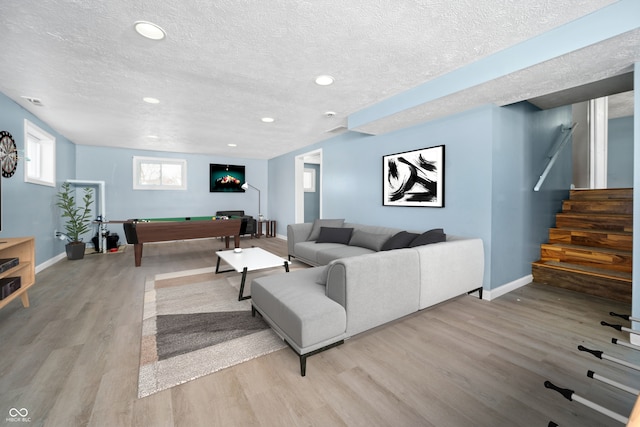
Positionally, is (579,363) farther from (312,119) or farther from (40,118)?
(40,118)

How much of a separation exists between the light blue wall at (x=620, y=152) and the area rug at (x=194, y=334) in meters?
7.79

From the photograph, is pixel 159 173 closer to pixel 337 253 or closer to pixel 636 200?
pixel 337 253

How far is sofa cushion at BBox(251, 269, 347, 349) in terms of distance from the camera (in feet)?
5.64

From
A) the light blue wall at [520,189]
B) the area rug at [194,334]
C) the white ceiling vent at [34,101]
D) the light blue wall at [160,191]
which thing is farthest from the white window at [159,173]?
the light blue wall at [520,189]

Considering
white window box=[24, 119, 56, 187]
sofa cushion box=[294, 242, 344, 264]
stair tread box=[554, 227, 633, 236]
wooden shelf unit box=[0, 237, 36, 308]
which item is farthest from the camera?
white window box=[24, 119, 56, 187]

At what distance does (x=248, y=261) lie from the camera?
10.7ft

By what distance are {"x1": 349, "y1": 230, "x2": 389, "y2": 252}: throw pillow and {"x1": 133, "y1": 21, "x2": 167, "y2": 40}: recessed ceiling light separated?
316 cm

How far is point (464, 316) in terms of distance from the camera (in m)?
2.56

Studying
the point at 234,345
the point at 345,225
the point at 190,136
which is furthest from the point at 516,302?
the point at 190,136

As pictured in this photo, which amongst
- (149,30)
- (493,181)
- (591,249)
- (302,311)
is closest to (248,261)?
(302,311)

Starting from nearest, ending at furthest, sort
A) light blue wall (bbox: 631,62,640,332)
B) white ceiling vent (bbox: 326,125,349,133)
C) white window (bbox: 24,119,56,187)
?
1. light blue wall (bbox: 631,62,640,332)
2. white window (bbox: 24,119,56,187)
3. white ceiling vent (bbox: 326,125,349,133)

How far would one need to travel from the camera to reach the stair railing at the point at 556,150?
137 inches

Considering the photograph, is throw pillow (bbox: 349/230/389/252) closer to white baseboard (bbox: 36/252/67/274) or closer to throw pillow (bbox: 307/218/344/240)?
throw pillow (bbox: 307/218/344/240)

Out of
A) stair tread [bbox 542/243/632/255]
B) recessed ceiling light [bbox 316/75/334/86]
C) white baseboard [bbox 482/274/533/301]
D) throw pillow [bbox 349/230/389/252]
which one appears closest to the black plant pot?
throw pillow [bbox 349/230/389/252]
